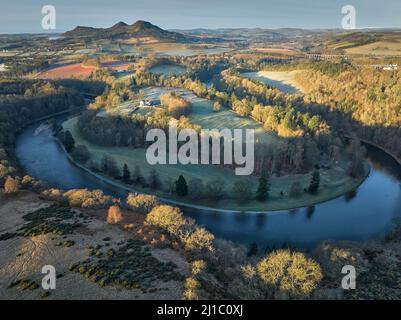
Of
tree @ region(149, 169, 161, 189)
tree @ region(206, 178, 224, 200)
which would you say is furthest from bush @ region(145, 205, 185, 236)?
tree @ region(149, 169, 161, 189)

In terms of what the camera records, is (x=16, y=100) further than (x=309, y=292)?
Yes

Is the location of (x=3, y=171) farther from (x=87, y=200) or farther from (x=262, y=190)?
(x=262, y=190)

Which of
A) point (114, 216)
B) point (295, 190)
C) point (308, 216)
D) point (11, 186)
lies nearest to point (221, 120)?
point (295, 190)

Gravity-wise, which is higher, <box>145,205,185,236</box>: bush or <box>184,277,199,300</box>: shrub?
<box>145,205,185,236</box>: bush

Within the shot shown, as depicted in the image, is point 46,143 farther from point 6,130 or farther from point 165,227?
point 165,227

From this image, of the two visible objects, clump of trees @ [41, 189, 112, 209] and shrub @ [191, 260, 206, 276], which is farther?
clump of trees @ [41, 189, 112, 209]

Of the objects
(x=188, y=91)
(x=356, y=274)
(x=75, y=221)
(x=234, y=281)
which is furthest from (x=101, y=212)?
(x=188, y=91)

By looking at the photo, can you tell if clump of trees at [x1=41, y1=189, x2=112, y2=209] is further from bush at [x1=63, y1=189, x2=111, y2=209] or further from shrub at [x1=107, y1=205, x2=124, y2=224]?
shrub at [x1=107, y1=205, x2=124, y2=224]
